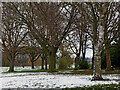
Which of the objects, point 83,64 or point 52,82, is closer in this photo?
point 52,82

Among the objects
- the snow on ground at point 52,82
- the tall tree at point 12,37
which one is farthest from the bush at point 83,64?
the snow on ground at point 52,82

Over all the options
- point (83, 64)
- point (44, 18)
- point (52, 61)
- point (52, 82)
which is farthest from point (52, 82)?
point (83, 64)

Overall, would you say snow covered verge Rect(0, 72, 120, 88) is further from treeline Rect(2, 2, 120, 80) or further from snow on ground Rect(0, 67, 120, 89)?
treeline Rect(2, 2, 120, 80)

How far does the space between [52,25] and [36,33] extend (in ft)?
9.52

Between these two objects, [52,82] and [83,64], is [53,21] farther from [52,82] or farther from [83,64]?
[83,64]

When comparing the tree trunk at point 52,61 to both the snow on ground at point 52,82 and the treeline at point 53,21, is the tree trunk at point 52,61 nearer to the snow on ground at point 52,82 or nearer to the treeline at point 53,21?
the treeline at point 53,21

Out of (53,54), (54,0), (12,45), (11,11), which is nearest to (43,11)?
(54,0)

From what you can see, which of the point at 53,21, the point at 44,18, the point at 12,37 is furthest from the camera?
the point at 12,37

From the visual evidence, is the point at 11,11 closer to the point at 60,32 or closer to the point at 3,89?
the point at 60,32

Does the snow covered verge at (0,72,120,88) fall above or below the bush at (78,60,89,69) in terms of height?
above

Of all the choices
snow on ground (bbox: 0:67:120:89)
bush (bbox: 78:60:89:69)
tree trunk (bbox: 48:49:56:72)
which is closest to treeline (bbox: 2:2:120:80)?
tree trunk (bbox: 48:49:56:72)

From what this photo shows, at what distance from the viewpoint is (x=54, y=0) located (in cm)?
1487

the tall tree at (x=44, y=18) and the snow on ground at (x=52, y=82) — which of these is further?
the tall tree at (x=44, y=18)

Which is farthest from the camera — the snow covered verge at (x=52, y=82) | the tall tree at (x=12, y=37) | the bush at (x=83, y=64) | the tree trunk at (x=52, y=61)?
the bush at (x=83, y=64)
